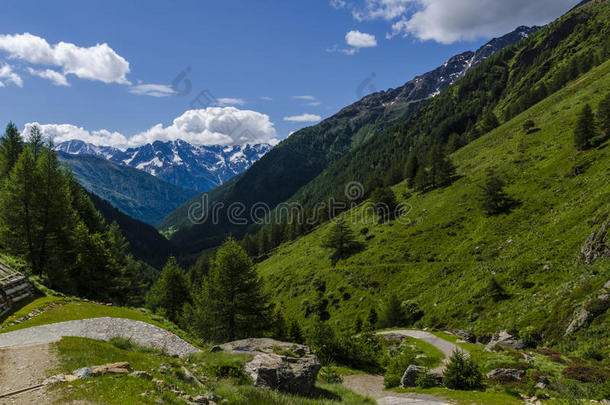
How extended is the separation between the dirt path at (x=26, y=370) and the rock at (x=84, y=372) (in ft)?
3.31

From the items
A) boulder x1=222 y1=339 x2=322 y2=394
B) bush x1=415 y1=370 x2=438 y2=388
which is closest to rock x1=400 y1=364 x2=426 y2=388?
bush x1=415 y1=370 x2=438 y2=388

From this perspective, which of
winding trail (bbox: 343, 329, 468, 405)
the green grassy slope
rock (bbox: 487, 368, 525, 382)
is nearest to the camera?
winding trail (bbox: 343, 329, 468, 405)

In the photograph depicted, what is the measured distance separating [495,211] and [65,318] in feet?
253

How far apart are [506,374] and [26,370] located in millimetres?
26376

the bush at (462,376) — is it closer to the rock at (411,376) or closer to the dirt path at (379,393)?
the dirt path at (379,393)

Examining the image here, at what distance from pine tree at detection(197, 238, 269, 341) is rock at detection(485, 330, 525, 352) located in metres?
25.6

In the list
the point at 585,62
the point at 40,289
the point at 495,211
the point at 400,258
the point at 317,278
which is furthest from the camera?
the point at 585,62

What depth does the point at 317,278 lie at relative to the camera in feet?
274

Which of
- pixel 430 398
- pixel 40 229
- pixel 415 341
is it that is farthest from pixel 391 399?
pixel 40 229

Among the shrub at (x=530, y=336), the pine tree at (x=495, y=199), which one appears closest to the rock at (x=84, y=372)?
the shrub at (x=530, y=336)

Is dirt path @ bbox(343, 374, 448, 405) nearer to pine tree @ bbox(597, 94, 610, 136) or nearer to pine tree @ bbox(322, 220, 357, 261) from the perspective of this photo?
pine tree @ bbox(322, 220, 357, 261)

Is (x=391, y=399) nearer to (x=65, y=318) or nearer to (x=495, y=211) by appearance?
(x=65, y=318)

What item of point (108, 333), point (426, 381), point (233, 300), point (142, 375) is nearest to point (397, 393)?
point (426, 381)

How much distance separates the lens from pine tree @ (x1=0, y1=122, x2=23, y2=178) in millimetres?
47000
